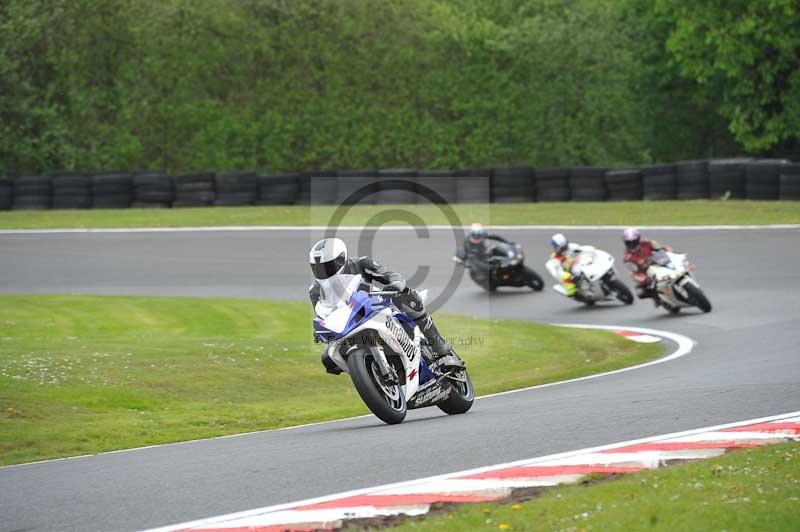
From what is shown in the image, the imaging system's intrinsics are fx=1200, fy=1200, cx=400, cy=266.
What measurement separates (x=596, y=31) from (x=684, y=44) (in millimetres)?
4238

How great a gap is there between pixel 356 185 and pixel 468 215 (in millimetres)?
4112

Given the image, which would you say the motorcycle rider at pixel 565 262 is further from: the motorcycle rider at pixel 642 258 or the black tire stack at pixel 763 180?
the black tire stack at pixel 763 180

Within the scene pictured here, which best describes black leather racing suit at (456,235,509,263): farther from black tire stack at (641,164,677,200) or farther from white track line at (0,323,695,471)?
black tire stack at (641,164,677,200)

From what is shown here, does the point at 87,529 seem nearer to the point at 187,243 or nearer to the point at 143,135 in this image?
the point at 187,243

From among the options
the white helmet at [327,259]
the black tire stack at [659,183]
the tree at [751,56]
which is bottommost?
the black tire stack at [659,183]

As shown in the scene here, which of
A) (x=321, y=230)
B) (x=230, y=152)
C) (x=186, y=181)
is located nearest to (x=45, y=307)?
(x=321, y=230)

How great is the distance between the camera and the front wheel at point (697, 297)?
60.6 feet

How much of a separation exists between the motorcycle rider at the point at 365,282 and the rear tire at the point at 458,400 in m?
0.20

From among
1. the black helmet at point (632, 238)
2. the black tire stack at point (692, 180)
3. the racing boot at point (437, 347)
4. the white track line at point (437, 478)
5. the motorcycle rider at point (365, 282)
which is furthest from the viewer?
the black tire stack at point (692, 180)

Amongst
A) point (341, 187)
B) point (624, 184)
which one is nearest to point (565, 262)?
point (624, 184)

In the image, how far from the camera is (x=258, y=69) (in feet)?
138

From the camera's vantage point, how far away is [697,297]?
60.7ft

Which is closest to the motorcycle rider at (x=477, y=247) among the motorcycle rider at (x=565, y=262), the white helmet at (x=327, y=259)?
the motorcycle rider at (x=565, y=262)

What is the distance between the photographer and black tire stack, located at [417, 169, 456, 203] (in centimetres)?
3375
